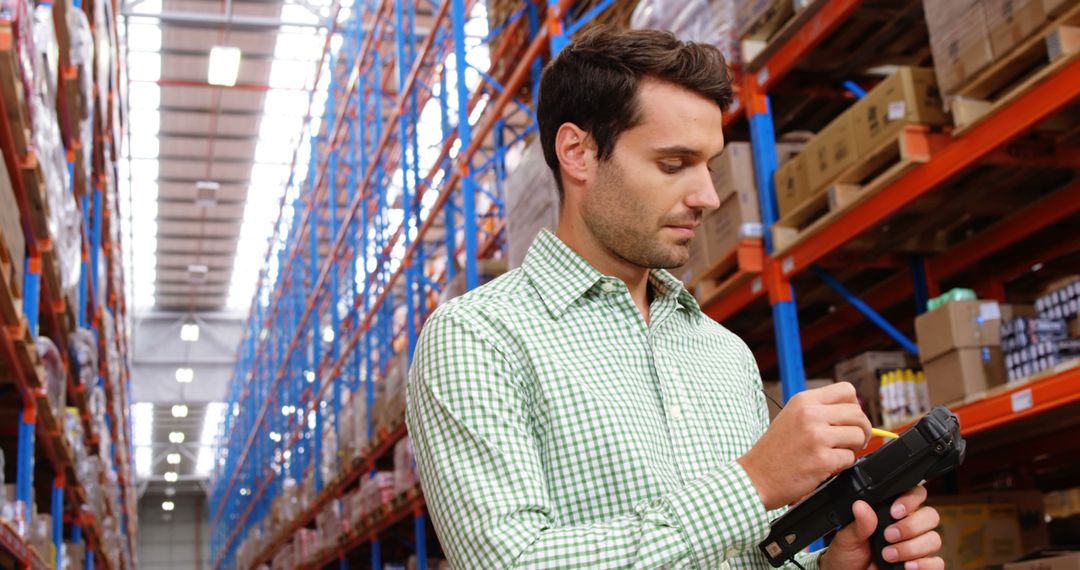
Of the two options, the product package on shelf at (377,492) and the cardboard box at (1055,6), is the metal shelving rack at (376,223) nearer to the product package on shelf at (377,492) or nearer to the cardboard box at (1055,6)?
the product package on shelf at (377,492)

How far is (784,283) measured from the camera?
16.6ft

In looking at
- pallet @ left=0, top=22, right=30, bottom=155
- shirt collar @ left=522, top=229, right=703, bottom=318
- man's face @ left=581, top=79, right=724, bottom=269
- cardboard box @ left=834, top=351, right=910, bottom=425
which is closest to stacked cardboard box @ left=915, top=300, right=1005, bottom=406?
cardboard box @ left=834, top=351, right=910, bottom=425

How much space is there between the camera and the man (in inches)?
53.1

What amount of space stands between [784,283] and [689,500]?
151 inches

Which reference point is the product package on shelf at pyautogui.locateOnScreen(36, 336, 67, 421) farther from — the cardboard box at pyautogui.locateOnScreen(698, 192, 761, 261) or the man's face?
the man's face

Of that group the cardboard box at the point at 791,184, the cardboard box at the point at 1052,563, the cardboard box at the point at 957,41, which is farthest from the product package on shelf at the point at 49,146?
the cardboard box at the point at 1052,563

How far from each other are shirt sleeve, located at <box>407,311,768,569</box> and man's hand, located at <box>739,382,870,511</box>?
0.02 m

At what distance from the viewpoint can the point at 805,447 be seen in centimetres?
133

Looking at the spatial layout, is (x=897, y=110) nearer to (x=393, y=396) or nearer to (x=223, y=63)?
(x=393, y=396)

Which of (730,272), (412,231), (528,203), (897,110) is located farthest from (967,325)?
(412,231)

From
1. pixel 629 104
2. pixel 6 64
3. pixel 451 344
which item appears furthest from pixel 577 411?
pixel 6 64

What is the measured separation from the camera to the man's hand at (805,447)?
133 cm

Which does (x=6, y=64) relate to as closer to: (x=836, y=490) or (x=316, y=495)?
(x=836, y=490)

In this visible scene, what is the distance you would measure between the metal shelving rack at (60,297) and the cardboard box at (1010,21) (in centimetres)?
343
